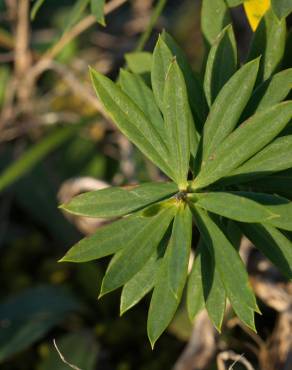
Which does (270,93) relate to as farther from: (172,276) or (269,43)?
(172,276)

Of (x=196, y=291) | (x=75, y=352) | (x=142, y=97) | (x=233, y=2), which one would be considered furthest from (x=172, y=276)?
(x=75, y=352)

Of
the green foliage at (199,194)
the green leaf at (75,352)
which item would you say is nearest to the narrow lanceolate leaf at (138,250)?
the green foliage at (199,194)

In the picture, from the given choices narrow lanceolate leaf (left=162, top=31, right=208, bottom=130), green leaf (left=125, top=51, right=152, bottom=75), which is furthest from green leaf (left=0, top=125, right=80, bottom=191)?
narrow lanceolate leaf (left=162, top=31, right=208, bottom=130)

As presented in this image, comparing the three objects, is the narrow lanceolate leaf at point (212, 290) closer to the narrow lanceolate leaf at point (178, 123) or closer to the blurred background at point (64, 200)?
the narrow lanceolate leaf at point (178, 123)

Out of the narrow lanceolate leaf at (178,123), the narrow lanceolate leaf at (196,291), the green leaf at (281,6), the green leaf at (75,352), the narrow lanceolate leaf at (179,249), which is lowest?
the green leaf at (75,352)

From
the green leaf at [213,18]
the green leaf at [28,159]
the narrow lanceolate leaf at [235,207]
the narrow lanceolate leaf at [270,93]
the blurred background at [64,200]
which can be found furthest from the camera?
the blurred background at [64,200]

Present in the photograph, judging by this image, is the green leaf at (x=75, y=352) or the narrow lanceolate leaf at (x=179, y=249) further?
the green leaf at (x=75, y=352)
